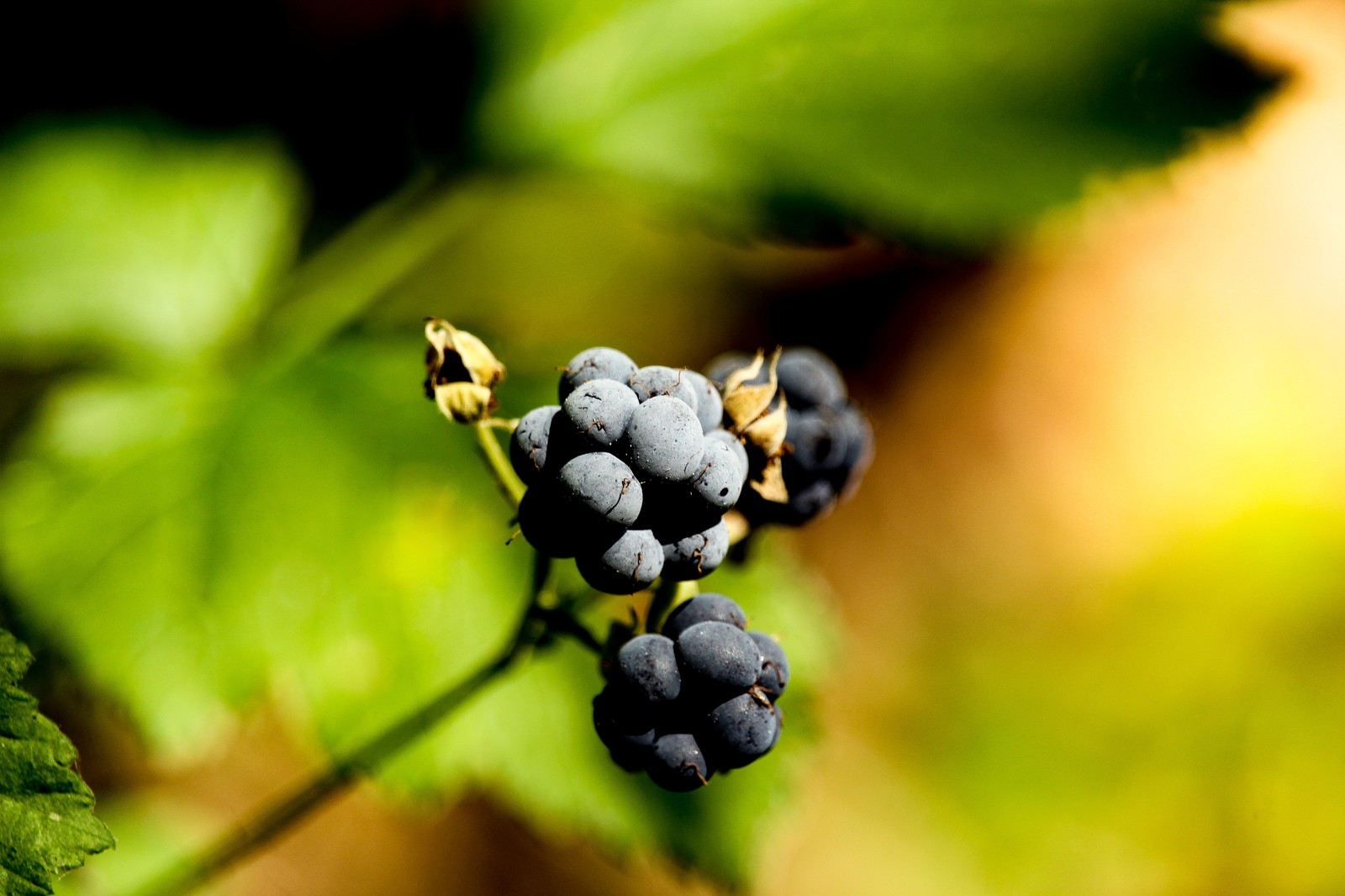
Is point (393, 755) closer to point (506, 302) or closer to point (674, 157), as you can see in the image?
point (674, 157)

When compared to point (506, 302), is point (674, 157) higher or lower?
higher

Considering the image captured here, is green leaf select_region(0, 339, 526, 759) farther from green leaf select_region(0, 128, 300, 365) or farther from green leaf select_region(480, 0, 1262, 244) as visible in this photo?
green leaf select_region(480, 0, 1262, 244)

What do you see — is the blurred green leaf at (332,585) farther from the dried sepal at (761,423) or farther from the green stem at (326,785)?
the dried sepal at (761,423)

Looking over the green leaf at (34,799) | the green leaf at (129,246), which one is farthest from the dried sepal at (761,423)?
the green leaf at (129,246)

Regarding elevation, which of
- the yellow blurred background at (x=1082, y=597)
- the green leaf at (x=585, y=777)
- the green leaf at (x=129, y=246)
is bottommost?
the yellow blurred background at (x=1082, y=597)

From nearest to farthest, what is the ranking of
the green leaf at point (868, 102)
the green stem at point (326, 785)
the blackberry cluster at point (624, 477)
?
the blackberry cluster at point (624, 477) < the green stem at point (326, 785) < the green leaf at point (868, 102)

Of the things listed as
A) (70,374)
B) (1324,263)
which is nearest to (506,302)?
(70,374)
